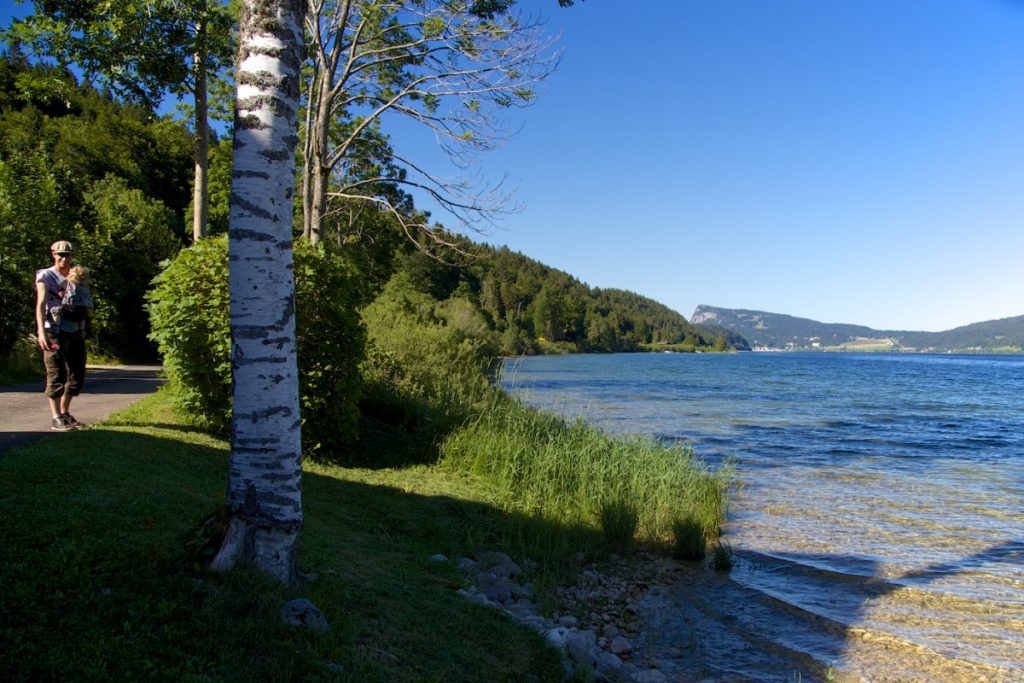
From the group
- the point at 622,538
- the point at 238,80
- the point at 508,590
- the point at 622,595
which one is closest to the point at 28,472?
the point at 238,80

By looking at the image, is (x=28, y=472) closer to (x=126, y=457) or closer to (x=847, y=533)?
(x=126, y=457)

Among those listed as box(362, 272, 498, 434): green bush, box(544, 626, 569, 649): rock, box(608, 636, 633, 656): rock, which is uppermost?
box(362, 272, 498, 434): green bush

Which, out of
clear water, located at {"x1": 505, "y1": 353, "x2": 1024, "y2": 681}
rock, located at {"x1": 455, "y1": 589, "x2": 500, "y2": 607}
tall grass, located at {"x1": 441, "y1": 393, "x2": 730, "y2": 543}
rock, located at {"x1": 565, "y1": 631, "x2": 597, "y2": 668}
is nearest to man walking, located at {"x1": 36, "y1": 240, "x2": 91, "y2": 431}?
tall grass, located at {"x1": 441, "y1": 393, "x2": 730, "y2": 543}

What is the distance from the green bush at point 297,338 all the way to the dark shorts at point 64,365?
1.02 metres

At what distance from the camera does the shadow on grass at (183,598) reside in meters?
3.25

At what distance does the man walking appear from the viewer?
8227mm

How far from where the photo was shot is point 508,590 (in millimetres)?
6258

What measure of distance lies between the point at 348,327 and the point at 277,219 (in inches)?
220

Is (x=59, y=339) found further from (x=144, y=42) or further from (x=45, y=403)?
(x=144, y=42)

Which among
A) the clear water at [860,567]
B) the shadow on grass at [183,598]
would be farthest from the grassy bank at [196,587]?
the clear water at [860,567]

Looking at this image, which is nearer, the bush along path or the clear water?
the bush along path

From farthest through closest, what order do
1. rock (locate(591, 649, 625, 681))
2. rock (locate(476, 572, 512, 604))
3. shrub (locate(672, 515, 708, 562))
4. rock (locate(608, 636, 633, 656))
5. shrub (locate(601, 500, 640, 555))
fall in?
shrub (locate(672, 515, 708, 562)) → shrub (locate(601, 500, 640, 555)) → rock (locate(476, 572, 512, 604)) → rock (locate(608, 636, 633, 656)) → rock (locate(591, 649, 625, 681))

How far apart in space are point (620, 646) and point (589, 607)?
33.5 inches

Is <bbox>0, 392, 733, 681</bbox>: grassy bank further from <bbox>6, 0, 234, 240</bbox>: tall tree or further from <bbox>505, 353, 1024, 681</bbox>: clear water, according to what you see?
<bbox>6, 0, 234, 240</bbox>: tall tree
